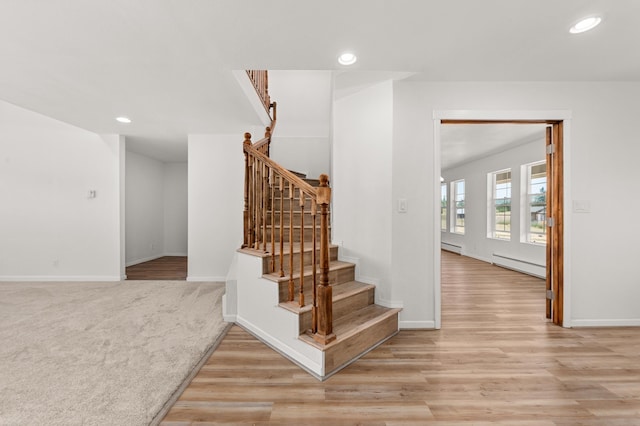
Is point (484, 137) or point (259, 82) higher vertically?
point (259, 82)

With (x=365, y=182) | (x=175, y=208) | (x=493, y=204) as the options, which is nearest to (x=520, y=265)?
(x=493, y=204)

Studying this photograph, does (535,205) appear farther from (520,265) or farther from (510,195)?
(520,265)

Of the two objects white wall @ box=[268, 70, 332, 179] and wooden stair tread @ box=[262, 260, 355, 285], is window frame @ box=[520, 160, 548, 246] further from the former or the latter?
wooden stair tread @ box=[262, 260, 355, 285]

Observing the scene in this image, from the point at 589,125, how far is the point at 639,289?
5.55ft

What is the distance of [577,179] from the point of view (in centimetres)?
254

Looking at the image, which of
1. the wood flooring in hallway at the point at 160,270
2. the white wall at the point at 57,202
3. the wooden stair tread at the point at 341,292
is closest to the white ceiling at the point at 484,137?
the wooden stair tread at the point at 341,292

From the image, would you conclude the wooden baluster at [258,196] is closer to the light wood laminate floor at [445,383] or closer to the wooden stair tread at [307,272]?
the wooden stair tread at [307,272]

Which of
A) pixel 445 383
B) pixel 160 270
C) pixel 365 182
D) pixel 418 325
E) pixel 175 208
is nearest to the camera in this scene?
pixel 445 383

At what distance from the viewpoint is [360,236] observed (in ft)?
9.04

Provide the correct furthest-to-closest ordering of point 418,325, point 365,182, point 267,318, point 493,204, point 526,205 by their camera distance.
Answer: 1. point 493,204
2. point 526,205
3. point 365,182
4. point 418,325
5. point 267,318

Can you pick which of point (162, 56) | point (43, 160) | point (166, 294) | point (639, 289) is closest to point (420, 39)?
point (162, 56)

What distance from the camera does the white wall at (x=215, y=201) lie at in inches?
168

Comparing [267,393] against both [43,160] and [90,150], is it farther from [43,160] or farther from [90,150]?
A: [43,160]

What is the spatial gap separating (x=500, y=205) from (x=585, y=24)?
4.98 meters
